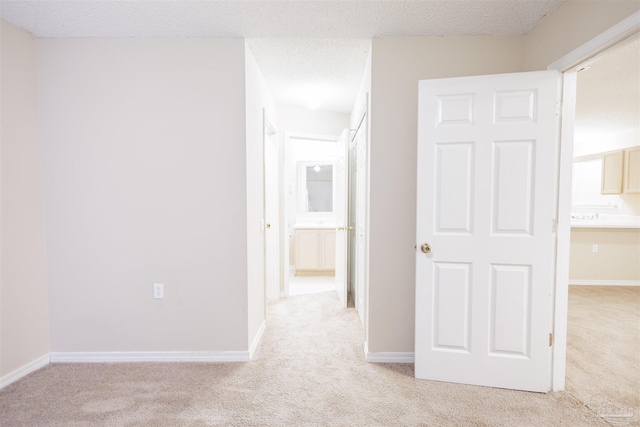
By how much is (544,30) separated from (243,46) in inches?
80.0

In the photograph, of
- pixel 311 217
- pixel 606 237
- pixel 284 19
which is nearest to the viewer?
pixel 284 19

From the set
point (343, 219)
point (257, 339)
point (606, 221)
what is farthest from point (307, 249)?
point (606, 221)

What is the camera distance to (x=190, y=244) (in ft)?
7.37

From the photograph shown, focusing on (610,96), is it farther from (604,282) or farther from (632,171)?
(604,282)

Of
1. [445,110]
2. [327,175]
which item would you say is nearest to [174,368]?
[445,110]

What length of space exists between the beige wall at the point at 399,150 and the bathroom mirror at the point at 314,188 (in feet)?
10.4

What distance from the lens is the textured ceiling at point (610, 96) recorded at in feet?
8.53

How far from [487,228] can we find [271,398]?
1723 mm

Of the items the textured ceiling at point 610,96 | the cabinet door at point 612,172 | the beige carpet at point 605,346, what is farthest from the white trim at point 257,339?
the cabinet door at point 612,172

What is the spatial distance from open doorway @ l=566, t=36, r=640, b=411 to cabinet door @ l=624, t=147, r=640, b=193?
0.04ft

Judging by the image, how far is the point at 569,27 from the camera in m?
1.75

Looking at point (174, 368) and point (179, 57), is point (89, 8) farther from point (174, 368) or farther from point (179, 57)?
point (174, 368)

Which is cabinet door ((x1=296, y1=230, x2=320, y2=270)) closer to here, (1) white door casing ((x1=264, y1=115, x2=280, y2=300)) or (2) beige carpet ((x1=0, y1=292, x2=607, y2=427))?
(1) white door casing ((x1=264, y1=115, x2=280, y2=300))

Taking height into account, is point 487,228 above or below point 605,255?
above
